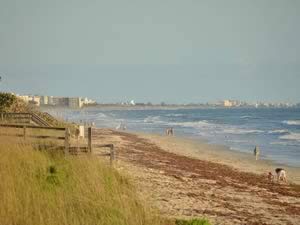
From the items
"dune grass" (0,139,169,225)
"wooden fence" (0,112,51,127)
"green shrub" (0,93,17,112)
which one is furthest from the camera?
"green shrub" (0,93,17,112)

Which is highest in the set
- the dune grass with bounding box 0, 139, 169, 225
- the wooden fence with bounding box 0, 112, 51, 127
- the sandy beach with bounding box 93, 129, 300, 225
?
the wooden fence with bounding box 0, 112, 51, 127

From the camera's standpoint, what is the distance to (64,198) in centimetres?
785

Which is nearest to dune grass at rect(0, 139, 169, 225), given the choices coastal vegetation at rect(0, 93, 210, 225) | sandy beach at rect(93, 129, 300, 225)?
coastal vegetation at rect(0, 93, 210, 225)

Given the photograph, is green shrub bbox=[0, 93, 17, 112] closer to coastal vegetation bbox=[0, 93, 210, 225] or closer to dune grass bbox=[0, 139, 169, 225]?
coastal vegetation bbox=[0, 93, 210, 225]

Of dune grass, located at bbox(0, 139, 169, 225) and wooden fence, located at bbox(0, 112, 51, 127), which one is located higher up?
wooden fence, located at bbox(0, 112, 51, 127)

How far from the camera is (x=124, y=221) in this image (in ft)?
22.0

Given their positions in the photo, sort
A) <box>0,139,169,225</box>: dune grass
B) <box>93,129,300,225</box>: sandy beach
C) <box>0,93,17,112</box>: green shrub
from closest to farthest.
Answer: <box>0,139,169,225</box>: dune grass, <box>93,129,300,225</box>: sandy beach, <box>0,93,17,112</box>: green shrub

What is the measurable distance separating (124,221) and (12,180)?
2423 mm

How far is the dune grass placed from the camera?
6.73 meters

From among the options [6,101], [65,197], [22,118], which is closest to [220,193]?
[65,197]

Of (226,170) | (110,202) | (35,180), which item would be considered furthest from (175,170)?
(110,202)

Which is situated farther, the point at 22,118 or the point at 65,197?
the point at 22,118

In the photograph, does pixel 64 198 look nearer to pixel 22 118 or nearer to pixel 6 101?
pixel 22 118

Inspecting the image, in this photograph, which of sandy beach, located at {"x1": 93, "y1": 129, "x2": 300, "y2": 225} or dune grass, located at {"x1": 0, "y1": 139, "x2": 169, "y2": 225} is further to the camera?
sandy beach, located at {"x1": 93, "y1": 129, "x2": 300, "y2": 225}
